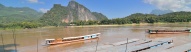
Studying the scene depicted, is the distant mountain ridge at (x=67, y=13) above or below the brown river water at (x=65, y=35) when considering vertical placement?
above

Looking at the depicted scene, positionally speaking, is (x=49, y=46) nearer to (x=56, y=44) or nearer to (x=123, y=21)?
(x=56, y=44)

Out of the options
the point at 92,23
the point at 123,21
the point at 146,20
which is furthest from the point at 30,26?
the point at 146,20

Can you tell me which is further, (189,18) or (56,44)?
(189,18)

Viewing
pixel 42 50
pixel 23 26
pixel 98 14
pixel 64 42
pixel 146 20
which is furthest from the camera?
pixel 98 14

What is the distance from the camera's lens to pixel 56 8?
14225cm

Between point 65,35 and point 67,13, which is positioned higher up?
point 67,13

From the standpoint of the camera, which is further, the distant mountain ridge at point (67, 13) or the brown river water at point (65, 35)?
the distant mountain ridge at point (67, 13)

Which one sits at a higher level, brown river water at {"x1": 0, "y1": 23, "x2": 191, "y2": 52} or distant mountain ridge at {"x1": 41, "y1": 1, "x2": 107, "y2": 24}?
distant mountain ridge at {"x1": 41, "y1": 1, "x2": 107, "y2": 24}

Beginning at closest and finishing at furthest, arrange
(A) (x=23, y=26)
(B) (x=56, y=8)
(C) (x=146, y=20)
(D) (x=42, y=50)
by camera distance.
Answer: (D) (x=42, y=50), (A) (x=23, y=26), (C) (x=146, y=20), (B) (x=56, y=8)

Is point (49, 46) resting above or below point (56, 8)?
below

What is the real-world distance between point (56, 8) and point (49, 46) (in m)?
124

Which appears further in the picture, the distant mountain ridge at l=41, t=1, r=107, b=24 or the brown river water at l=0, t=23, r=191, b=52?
the distant mountain ridge at l=41, t=1, r=107, b=24

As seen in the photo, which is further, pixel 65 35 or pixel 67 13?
pixel 67 13

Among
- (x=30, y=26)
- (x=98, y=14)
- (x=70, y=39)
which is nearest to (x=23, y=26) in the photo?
(x=30, y=26)
